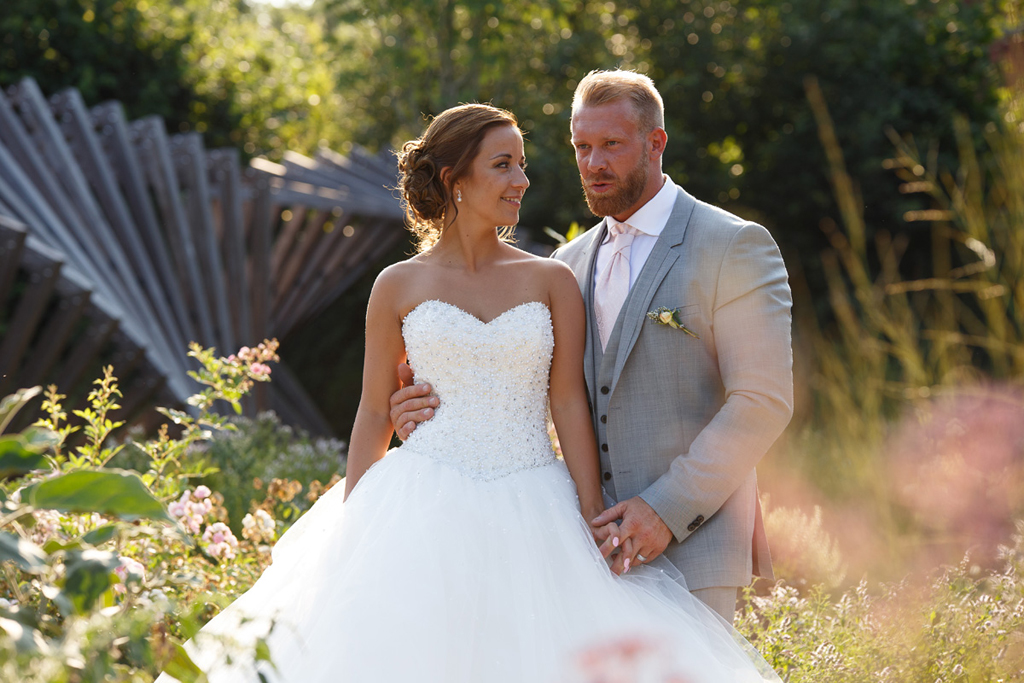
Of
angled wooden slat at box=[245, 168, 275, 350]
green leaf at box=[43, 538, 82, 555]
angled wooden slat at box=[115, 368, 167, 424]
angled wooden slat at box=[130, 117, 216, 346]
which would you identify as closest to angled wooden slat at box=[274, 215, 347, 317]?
angled wooden slat at box=[245, 168, 275, 350]

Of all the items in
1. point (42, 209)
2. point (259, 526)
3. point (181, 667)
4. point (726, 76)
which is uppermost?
point (726, 76)

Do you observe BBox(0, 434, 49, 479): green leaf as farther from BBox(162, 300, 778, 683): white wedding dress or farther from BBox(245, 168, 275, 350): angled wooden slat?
BBox(245, 168, 275, 350): angled wooden slat

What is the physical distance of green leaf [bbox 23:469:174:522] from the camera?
1285mm

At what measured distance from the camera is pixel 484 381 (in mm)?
2699

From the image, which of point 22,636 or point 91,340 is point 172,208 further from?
point 22,636

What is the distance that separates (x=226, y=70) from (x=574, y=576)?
10.3m

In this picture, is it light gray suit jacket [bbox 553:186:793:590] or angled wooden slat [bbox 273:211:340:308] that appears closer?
light gray suit jacket [bbox 553:186:793:590]

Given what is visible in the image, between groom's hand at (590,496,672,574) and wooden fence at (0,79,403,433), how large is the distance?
4.22 m

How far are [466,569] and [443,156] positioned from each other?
119 centimetres

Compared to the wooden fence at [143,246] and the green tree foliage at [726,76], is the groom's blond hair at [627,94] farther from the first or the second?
the green tree foliage at [726,76]

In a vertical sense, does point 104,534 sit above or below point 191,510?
above

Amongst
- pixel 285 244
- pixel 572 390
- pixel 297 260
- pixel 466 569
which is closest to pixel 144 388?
pixel 297 260

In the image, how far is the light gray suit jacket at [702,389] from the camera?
2.47 metres

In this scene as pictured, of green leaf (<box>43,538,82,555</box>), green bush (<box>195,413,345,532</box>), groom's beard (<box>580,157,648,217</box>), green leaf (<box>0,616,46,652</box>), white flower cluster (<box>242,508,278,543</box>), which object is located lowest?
green bush (<box>195,413,345,532</box>)
